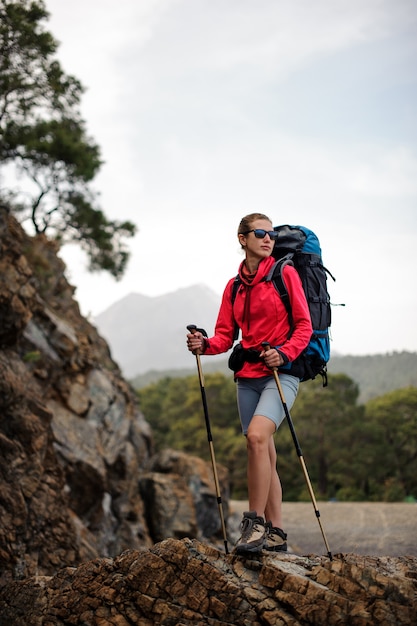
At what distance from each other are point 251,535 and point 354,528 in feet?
51.3

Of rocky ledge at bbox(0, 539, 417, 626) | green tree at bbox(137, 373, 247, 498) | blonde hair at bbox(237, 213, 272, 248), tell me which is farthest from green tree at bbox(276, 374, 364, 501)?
blonde hair at bbox(237, 213, 272, 248)

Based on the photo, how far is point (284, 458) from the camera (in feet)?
132

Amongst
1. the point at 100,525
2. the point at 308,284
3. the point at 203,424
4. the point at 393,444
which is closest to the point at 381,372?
the point at 393,444

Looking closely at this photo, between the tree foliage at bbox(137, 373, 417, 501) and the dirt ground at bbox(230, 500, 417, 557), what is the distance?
1263 centimetres

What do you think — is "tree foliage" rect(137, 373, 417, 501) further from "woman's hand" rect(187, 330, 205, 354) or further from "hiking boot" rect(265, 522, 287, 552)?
"woman's hand" rect(187, 330, 205, 354)

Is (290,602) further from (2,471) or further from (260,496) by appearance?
(2,471)

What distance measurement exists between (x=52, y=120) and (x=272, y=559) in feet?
61.4

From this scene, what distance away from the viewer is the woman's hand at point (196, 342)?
16.4ft

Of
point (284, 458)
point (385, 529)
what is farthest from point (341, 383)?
point (385, 529)

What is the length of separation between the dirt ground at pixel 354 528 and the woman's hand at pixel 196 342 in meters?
6.81

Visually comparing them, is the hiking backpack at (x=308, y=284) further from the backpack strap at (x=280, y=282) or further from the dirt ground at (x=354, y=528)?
the dirt ground at (x=354, y=528)

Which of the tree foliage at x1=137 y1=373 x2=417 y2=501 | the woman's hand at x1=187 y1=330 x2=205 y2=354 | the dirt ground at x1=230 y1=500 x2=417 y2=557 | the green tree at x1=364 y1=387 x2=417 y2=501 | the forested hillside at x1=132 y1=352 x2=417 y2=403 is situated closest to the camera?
the woman's hand at x1=187 y1=330 x2=205 y2=354

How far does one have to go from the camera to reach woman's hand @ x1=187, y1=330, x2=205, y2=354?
16.4 ft

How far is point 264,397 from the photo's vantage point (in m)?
4.63
